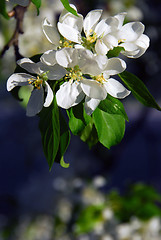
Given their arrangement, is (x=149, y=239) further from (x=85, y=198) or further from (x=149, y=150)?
(x=149, y=150)

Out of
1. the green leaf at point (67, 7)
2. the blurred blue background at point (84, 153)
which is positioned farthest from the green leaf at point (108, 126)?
the blurred blue background at point (84, 153)

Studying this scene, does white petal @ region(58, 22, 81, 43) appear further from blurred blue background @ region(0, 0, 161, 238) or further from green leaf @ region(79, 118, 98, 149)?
blurred blue background @ region(0, 0, 161, 238)

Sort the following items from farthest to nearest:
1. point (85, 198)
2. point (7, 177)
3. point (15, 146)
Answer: point (15, 146) < point (7, 177) < point (85, 198)

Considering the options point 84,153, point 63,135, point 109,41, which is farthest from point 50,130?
point 84,153

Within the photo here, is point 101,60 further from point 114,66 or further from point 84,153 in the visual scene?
point 84,153

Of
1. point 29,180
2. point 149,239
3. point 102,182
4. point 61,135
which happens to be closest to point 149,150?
point 29,180

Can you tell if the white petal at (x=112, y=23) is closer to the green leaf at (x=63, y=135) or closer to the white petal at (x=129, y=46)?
the white petal at (x=129, y=46)
